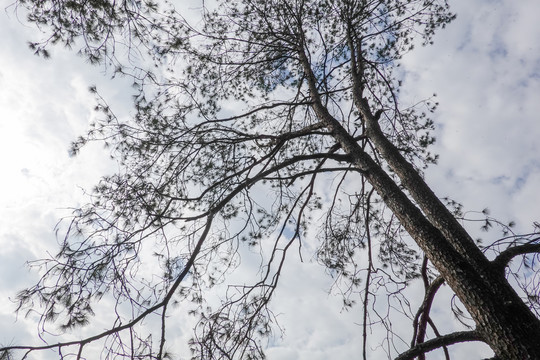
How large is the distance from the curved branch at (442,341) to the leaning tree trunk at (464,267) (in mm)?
74

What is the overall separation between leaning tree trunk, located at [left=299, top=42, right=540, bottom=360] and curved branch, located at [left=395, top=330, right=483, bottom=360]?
0.07m

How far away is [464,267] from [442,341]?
50 cm

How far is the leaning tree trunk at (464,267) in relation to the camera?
154 cm

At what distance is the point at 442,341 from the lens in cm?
184

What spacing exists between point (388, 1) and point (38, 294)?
565 centimetres

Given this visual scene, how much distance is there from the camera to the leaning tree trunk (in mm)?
1536

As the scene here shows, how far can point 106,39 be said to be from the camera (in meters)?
2.66

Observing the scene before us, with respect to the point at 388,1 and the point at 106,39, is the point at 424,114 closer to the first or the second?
the point at 388,1

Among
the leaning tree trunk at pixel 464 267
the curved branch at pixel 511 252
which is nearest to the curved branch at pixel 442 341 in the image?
the leaning tree trunk at pixel 464 267

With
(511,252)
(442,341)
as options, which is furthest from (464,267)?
(442,341)

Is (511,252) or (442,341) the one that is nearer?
(511,252)

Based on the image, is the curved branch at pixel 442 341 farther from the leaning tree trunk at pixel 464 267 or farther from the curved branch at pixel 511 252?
the curved branch at pixel 511 252

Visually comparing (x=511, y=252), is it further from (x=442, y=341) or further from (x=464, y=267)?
(x=442, y=341)

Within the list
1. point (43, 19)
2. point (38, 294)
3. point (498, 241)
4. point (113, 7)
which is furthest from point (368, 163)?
point (43, 19)
